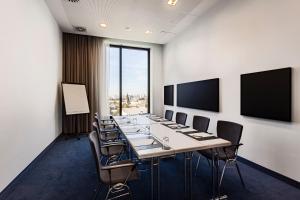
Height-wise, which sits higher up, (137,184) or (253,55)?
(253,55)

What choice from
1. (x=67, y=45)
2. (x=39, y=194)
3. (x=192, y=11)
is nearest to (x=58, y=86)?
(x=67, y=45)

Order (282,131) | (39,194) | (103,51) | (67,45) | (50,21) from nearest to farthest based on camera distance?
(39,194), (282,131), (50,21), (67,45), (103,51)

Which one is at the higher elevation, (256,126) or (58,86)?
(58,86)

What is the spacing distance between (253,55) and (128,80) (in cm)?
411

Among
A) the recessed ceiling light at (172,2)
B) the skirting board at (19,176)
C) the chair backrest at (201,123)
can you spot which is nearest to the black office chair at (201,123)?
the chair backrest at (201,123)

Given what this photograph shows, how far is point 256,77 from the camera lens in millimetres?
2709

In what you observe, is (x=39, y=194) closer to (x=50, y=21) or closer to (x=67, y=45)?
(x=50, y=21)

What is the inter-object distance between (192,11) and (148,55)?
272 cm

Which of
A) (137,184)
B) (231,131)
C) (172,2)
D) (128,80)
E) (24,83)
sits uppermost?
(172,2)

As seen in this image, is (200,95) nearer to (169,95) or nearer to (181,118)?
(181,118)

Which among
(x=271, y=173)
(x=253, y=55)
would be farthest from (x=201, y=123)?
(x=253, y=55)

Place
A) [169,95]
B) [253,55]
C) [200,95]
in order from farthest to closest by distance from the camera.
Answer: [169,95] < [200,95] < [253,55]

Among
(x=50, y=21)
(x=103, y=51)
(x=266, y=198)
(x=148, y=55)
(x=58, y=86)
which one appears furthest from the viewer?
(x=148, y=55)

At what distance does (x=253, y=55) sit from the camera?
2.81m
